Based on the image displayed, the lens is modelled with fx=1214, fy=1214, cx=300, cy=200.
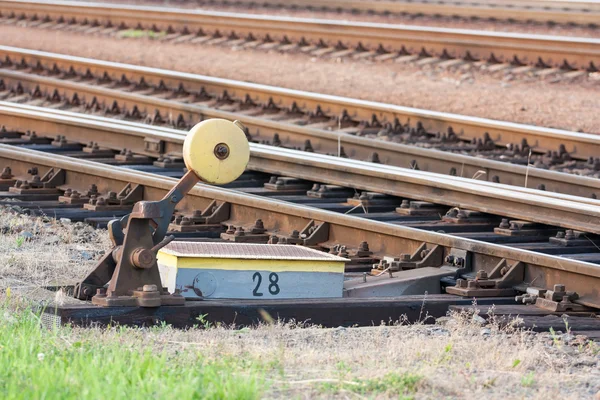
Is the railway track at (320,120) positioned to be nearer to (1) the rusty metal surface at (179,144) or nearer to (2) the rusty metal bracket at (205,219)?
(1) the rusty metal surface at (179,144)

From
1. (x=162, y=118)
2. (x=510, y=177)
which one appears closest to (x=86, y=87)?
(x=162, y=118)

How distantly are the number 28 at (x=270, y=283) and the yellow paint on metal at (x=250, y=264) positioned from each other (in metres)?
0.03

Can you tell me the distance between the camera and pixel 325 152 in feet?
36.1

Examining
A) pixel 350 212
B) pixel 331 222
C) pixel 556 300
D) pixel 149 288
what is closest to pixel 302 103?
pixel 350 212

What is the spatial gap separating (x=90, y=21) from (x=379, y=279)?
1446 cm

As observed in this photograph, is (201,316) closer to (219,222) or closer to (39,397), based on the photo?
(39,397)

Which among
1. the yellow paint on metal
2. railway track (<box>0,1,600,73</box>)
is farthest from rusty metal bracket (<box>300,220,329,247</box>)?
railway track (<box>0,1,600,73</box>)

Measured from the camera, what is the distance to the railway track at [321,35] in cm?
1489

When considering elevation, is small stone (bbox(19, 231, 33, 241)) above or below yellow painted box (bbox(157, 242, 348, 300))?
below

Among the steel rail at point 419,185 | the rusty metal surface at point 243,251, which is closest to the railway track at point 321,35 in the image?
the steel rail at point 419,185

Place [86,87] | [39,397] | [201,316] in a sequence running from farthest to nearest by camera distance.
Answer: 1. [86,87]
2. [201,316]
3. [39,397]

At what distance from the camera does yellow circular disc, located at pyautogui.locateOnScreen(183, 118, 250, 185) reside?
5.57m

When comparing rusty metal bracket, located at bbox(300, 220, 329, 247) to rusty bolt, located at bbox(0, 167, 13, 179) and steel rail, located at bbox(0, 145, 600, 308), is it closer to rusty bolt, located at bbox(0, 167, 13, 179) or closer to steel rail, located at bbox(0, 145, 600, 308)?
steel rail, located at bbox(0, 145, 600, 308)

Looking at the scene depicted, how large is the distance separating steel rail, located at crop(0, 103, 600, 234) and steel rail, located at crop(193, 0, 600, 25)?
914cm
